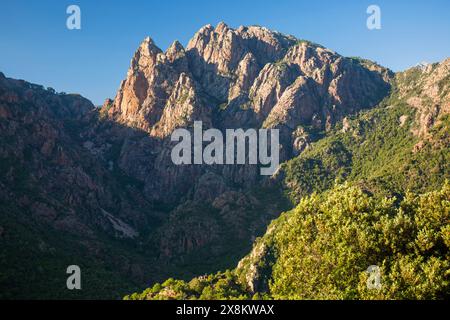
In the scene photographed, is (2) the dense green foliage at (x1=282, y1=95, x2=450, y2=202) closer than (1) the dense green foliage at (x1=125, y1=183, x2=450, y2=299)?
No

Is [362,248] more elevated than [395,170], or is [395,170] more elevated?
[395,170]

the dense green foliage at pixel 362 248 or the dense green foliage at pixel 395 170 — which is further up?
the dense green foliage at pixel 395 170

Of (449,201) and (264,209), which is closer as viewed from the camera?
(449,201)

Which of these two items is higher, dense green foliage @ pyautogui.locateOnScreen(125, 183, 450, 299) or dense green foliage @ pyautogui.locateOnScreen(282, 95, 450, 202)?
dense green foliage @ pyautogui.locateOnScreen(282, 95, 450, 202)

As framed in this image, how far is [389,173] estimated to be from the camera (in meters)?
→ 156

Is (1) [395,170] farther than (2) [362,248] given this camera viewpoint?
Yes

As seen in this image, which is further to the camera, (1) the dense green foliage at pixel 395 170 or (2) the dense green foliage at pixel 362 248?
(1) the dense green foliage at pixel 395 170
